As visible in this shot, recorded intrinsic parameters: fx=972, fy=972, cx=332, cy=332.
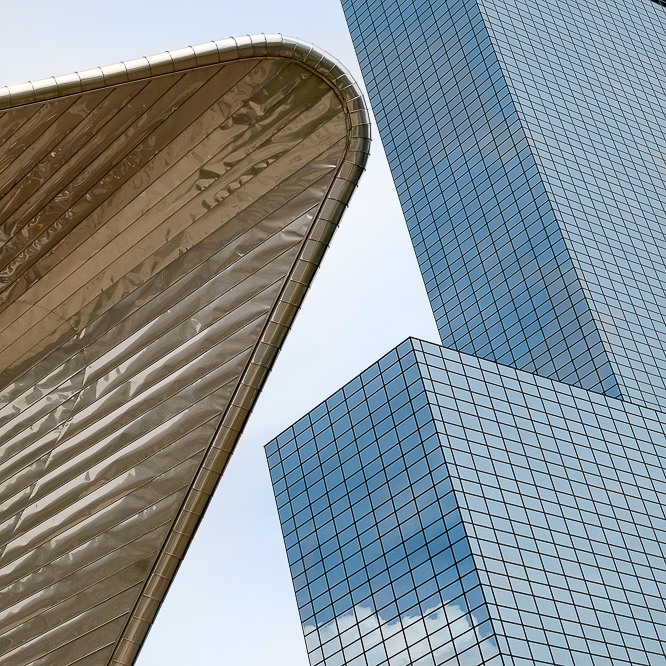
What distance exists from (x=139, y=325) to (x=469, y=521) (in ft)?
135

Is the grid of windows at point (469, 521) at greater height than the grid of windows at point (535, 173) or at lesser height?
lesser

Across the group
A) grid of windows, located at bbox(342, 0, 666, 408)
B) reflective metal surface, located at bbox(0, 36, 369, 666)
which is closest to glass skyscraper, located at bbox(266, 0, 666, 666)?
grid of windows, located at bbox(342, 0, 666, 408)

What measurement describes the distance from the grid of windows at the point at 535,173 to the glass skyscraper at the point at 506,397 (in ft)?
0.73

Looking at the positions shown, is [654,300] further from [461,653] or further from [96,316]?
[96,316]

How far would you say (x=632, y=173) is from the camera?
88750 millimetres

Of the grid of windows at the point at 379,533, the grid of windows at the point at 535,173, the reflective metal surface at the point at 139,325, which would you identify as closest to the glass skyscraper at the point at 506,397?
the grid of windows at the point at 379,533

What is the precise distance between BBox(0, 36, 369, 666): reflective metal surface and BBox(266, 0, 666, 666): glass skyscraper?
126ft

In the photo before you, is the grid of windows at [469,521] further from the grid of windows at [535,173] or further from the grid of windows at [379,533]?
the grid of windows at [535,173]

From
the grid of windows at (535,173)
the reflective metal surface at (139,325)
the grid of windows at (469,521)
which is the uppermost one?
the grid of windows at (535,173)

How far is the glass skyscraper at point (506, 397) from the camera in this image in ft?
167

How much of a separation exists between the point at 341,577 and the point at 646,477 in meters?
20.8

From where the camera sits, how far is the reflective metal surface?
35.4 ft

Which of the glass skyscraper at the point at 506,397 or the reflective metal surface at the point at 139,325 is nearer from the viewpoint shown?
the reflective metal surface at the point at 139,325

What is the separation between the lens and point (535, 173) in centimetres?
8156
